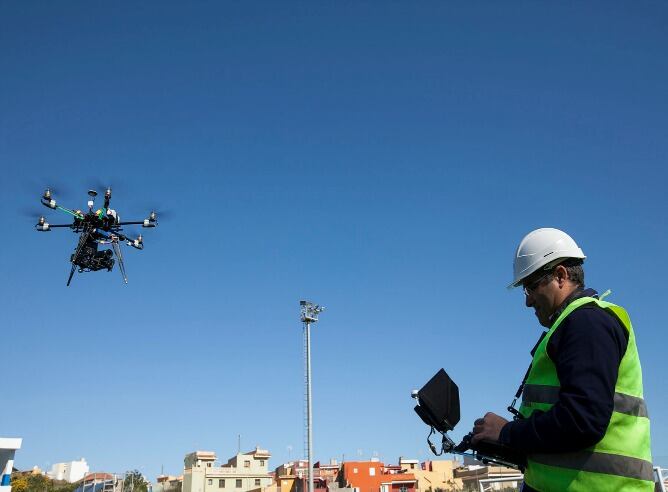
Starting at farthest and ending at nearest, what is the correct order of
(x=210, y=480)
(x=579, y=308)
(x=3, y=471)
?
(x=210, y=480), (x=3, y=471), (x=579, y=308)

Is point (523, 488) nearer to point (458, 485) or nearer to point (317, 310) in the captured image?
point (317, 310)

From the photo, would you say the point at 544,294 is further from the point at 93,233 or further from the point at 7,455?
the point at 93,233

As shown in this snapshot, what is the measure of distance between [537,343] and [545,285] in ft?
0.95

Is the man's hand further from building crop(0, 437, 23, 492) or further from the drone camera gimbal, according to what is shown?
building crop(0, 437, 23, 492)

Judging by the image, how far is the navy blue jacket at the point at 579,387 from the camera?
2295 millimetres

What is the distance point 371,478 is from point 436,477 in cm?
1162

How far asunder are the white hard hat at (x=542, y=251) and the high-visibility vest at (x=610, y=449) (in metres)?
0.31

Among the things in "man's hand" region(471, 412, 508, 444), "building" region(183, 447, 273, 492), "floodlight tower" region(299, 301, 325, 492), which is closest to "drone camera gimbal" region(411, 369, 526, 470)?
"man's hand" region(471, 412, 508, 444)

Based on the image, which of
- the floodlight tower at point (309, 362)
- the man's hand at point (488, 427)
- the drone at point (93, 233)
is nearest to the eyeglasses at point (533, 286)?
the man's hand at point (488, 427)

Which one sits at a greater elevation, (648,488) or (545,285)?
(545,285)

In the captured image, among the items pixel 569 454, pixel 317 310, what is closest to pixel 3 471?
pixel 569 454

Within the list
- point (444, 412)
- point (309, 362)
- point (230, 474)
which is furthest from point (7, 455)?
point (230, 474)

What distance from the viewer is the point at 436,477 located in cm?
7469

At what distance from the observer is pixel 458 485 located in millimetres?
74688
